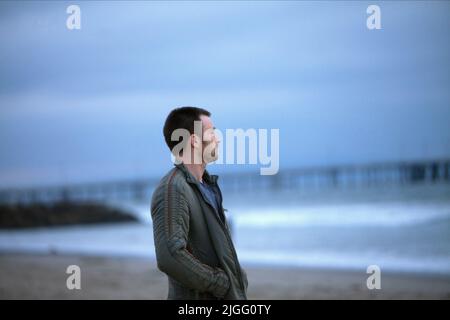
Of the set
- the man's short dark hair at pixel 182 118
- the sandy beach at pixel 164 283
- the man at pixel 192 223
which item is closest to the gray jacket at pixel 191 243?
the man at pixel 192 223

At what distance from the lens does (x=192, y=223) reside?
9.14 ft

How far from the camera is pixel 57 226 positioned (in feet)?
87.7

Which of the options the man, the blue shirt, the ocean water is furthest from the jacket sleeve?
the ocean water

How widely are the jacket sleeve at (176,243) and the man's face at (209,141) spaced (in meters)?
0.17

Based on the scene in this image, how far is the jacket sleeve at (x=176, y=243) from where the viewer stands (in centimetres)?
270

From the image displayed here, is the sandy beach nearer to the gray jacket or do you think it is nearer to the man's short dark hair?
the gray jacket

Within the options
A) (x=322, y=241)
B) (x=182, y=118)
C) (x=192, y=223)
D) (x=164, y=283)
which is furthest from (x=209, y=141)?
(x=322, y=241)

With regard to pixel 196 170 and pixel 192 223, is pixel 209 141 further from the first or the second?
pixel 192 223

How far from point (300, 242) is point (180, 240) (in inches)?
580

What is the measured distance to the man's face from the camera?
280cm

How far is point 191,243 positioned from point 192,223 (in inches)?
2.7

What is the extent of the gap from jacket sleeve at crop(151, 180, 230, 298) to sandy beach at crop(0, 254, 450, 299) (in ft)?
19.7
